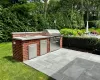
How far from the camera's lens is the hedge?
292 inches

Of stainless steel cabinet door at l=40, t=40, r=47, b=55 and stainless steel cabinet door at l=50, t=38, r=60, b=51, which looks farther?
stainless steel cabinet door at l=50, t=38, r=60, b=51

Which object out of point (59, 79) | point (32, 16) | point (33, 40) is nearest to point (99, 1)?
point (32, 16)

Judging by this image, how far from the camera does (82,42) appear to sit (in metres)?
8.26

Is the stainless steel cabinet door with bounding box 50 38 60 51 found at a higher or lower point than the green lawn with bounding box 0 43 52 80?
higher

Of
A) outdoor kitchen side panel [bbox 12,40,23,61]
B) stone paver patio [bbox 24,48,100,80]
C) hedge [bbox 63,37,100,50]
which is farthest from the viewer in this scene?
hedge [bbox 63,37,100,50]

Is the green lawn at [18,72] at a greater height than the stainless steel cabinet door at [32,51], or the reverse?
the stainless steel cabinet door at [32,51]

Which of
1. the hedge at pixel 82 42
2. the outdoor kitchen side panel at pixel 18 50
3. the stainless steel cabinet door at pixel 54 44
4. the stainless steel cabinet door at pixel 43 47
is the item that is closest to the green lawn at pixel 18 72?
the outdoor kitchen side panel at pixel 18 50

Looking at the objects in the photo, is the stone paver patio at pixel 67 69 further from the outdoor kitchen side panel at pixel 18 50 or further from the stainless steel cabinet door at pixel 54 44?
the stainless steel cabinet door at pixel 54 44

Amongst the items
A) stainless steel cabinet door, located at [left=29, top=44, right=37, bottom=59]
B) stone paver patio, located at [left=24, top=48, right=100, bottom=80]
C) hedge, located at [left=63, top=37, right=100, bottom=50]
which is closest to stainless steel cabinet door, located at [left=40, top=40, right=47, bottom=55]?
stainless steel cabinet door, located at [left=29, top=44, right=37, bottom=59]

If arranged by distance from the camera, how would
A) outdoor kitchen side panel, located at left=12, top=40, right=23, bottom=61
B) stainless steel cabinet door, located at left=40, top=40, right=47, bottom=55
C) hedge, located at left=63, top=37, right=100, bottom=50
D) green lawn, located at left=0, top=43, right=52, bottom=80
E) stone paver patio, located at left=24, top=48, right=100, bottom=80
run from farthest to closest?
hedge, located at left=63, top=37, right=100, bottom=50, stainless steel cabinet door, located at left=40, top=40, right=47, bottom=55, outdoor kitchen side panel, located at left=12, top=40, right=23, bottom=61, stone paver patio, located at left=24, top=48, right=100, bottom=80, green lawn, located at left=0, top=43, right=52, bottom=80

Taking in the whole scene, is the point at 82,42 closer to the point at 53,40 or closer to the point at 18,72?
the point at 53,40

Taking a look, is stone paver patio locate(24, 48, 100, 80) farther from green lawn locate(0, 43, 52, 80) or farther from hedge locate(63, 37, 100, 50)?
hedge locate(63, 37, 100, 50)

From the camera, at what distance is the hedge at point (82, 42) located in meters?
7.43

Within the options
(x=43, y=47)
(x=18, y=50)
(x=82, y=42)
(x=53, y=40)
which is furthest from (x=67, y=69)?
(x=82, y=42)
